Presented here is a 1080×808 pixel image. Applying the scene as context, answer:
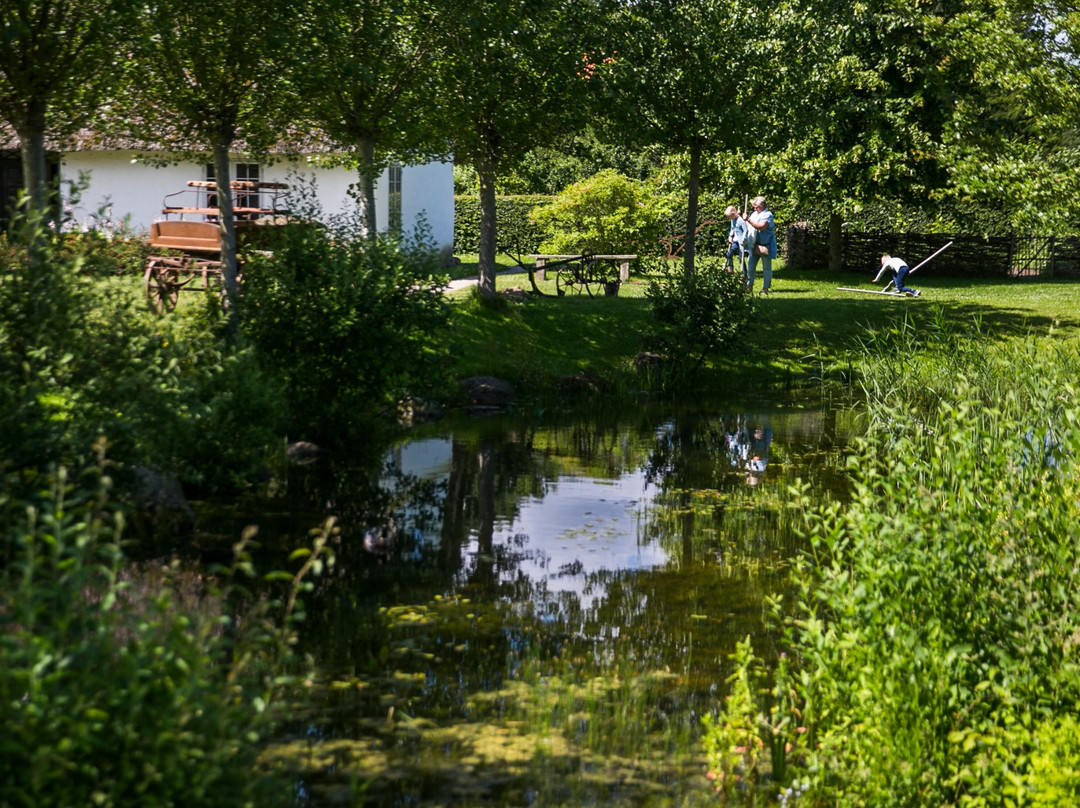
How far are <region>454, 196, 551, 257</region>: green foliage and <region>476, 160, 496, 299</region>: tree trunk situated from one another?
52.9ft

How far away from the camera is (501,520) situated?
36.3ft

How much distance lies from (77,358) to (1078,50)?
14.8 m

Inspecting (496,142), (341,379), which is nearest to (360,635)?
(341,379)

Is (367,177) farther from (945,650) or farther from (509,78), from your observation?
(945,650)

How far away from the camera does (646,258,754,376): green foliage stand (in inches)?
765

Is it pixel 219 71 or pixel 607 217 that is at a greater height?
pixel 219 71

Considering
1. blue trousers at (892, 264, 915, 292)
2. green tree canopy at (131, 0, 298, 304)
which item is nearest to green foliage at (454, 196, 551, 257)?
blue trousers at (892, 264, 915, 292)

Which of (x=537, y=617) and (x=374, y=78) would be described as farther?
(x=374, y=78)

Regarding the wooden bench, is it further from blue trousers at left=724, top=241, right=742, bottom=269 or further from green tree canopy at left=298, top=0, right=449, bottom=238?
green tree canopy at left=298, top=0, right=449, bottom=238

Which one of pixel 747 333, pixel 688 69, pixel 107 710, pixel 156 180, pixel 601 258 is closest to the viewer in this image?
pixel 107 710

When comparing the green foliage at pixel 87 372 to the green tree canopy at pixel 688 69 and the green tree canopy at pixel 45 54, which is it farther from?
the green tree canopy at pixel 688 69

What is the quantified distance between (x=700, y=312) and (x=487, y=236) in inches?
164

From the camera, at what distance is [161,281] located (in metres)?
16.0

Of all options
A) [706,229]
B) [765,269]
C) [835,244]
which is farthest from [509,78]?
[706,229]
